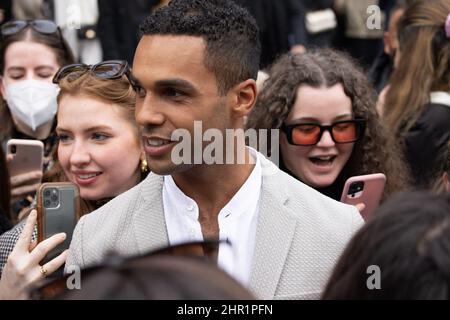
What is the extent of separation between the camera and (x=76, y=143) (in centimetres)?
358

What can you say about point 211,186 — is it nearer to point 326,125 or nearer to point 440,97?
point 326,125

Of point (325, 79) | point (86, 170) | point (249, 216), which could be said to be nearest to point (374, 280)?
point (249, 216)

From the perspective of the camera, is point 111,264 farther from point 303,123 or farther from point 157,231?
point 303,123

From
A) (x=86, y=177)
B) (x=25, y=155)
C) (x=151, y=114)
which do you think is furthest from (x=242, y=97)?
(x=25, y=155)

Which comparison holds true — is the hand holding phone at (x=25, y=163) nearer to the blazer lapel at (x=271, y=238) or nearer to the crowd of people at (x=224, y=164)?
the crowd of people at (x=224, y=164)

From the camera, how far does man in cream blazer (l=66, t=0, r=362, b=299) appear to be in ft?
9.16

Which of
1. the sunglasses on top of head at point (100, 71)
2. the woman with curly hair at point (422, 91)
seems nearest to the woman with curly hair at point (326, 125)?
the woman with curly hair at point (422, 91)

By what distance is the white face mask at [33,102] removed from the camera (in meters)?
4.63

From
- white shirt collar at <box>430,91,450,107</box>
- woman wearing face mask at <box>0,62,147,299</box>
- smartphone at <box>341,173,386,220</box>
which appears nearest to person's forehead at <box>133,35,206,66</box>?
woman wearing face mask at <box>0,62,147,299</box>

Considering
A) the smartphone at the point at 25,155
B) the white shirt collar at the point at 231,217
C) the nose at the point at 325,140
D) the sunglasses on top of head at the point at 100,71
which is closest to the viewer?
the white shirt collar at the point at 231,217

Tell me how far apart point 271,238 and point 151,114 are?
0.52 m

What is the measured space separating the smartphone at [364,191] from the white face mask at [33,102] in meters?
1.73

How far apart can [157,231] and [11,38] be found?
2375mm

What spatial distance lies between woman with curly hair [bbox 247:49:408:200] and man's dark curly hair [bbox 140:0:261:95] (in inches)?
33.4
